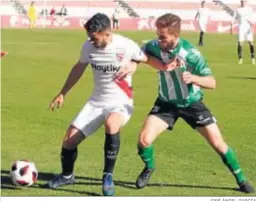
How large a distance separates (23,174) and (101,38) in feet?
6.01

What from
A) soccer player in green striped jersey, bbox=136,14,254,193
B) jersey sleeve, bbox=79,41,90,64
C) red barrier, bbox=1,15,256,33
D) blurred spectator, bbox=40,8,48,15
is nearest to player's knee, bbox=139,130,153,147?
soccer player in green striped jersey, bbox=136,14,254,193

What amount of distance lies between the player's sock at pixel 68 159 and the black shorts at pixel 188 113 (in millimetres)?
1063

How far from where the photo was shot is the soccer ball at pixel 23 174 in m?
8.60

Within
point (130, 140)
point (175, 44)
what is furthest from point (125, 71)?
point (130, 140)

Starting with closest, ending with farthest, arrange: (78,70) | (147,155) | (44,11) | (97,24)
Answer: (97,24)
(78,70)
(147,155)
(44,11)

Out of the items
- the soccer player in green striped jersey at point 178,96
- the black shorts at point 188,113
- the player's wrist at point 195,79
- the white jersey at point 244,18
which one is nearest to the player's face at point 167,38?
the soccer player in green striped jersey at point 178,96

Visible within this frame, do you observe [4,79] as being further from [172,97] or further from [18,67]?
[172,97]

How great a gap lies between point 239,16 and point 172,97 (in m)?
21.1

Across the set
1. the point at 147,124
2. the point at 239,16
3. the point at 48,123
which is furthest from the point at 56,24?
the point at 147,124

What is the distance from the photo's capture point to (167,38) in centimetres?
834

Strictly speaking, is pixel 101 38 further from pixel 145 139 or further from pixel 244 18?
pixel 244 18

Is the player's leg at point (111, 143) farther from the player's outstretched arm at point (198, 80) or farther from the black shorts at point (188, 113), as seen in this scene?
the player's outstretched arm at point (198, 80)

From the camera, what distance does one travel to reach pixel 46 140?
11750mm

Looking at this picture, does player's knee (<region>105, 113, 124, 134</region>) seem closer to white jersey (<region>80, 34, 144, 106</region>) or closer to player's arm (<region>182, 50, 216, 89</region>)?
white jersey (<region>80, 34, 144, 106</region>)
